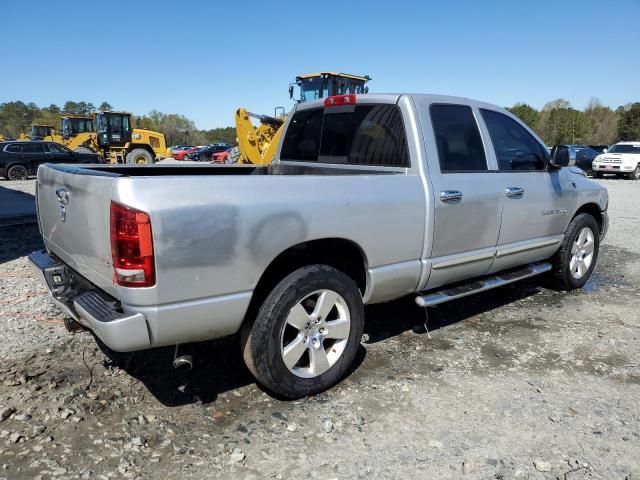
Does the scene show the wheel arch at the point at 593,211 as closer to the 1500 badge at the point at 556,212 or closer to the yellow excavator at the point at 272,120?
the 1500 badge at the point at 556,212

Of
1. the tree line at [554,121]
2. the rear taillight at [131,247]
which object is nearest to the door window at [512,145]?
the rear taillight at [131,247]

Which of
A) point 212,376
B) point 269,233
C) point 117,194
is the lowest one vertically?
point 212,376

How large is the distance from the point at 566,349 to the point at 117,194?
359 centimetres

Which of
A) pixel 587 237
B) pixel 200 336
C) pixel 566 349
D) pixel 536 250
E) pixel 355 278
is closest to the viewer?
pixel 200 336

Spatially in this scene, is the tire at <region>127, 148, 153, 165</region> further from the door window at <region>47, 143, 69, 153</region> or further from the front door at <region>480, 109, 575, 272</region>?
the front door at <region>480, 109, 575, 272</region>

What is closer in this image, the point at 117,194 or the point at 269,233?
the point at 117,194

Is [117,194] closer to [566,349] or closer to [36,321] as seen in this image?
[36,321]

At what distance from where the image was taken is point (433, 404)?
3.11 m

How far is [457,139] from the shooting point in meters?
3.97

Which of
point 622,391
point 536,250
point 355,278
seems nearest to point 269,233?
point 355,278

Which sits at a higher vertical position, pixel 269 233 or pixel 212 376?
pixel 269 233

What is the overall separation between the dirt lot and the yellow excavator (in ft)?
29.5

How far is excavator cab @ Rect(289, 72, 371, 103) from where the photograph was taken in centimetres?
1623

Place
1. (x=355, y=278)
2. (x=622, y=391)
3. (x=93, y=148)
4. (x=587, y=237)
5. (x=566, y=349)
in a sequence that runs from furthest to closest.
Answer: (x=93, y=148) → (x=587, y=237) → (x=566, y=349) → (x=355, y=278) → (x=622, y=391)
